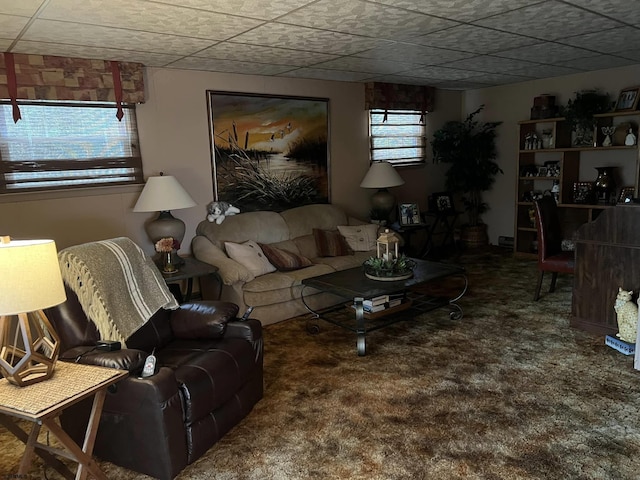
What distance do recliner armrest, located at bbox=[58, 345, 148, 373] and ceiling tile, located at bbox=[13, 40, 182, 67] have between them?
210cm

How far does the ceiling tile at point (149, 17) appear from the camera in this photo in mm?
2432

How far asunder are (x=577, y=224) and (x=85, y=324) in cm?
552


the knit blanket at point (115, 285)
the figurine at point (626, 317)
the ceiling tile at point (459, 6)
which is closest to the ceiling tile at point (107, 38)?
the knit blanket at point (115, 285)

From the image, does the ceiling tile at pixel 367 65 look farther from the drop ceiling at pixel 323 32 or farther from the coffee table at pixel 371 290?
the coffee table at pixel 371 290

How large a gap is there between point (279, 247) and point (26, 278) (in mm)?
2892

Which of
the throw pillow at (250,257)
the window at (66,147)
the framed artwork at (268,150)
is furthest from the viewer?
the framed artwork at (268,150)

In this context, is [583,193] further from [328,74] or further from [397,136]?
[328,74]

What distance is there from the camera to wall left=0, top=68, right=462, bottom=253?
3.65 m

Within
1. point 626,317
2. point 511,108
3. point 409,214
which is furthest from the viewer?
point 511,108

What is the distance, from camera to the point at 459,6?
269 centimetres

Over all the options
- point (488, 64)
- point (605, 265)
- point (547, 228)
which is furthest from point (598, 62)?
point (605, 265)

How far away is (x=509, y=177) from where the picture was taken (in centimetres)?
661

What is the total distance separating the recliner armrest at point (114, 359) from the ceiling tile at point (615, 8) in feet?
9.79

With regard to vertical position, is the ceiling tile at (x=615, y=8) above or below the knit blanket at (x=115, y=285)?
above
